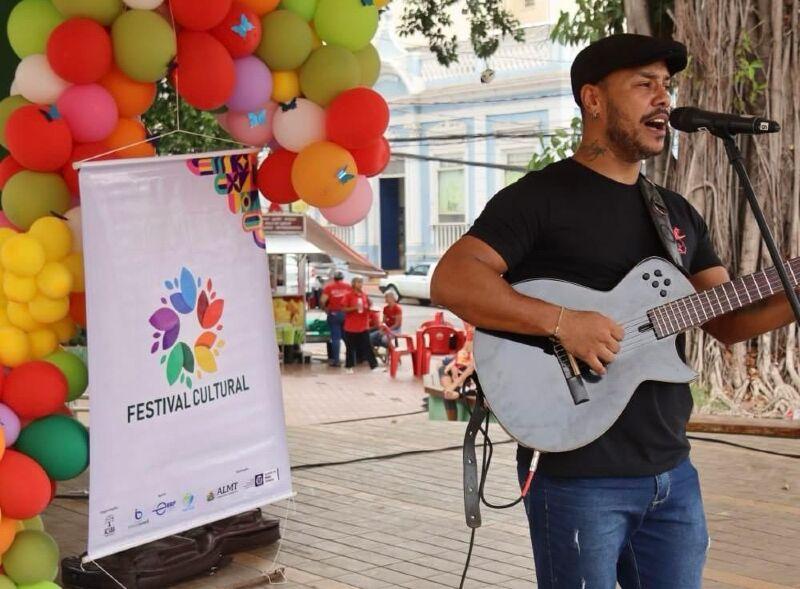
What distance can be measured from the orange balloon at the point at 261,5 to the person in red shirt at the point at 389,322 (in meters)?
14.6

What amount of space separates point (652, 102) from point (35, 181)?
2.66m

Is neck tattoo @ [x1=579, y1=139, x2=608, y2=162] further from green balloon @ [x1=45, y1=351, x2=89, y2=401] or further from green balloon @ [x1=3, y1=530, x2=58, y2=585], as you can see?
green balloon @ [x1=3, y1=530, x2=58, y2=585]

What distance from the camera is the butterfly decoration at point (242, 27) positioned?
4.67 m

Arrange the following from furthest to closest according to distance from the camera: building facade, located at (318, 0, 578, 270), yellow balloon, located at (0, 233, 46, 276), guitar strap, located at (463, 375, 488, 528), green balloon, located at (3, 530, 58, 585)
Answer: building facade, located at (318, 0, 578, 270) → green balloon, located at (3, 530, 58, 585) → yellow balloon, located at (0, 233, 46, 276) → guitar strap, located at (463, 375, 488, 528)

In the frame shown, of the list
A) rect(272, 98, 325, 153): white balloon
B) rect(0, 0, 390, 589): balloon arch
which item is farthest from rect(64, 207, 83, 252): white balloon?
rect(272, 98, 325, 153): white balloon

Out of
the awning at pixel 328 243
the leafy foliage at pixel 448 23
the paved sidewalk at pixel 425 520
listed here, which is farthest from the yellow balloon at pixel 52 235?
the awning at pixel 328 243

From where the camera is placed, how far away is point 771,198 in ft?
30.5

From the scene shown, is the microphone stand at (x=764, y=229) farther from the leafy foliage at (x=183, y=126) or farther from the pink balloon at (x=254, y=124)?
the leafy foliage at (x=183, y=126)

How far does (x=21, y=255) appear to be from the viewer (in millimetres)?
4184

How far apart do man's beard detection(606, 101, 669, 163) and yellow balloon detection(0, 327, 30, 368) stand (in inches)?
101

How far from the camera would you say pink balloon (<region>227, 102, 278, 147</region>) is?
197 inches

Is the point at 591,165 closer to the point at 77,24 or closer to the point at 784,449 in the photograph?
the point at 77,24

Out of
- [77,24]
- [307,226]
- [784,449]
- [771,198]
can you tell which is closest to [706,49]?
[771,198]

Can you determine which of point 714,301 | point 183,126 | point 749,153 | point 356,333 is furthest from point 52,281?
point 356,333
